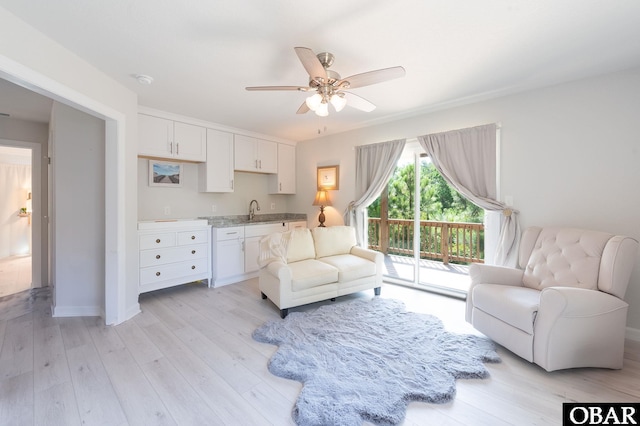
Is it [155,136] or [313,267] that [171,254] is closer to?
[155,136]

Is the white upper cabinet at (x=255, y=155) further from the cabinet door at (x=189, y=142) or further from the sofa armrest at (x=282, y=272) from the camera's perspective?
the sofa armrest at (x=282, y=272)

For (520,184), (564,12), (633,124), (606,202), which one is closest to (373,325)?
(520,184)

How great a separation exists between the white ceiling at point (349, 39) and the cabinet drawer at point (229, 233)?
74.0 inches

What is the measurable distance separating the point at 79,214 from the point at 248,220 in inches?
91.2

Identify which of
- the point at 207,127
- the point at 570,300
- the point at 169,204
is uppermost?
the point at 207,127

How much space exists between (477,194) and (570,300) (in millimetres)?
1574

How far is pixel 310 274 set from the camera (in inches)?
116

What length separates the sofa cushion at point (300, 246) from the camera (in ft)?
11.0

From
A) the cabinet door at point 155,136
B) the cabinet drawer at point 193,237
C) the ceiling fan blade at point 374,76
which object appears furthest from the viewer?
the cabinet drawer at point 193,237

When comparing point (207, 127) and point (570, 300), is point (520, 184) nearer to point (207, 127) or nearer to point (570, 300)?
point (570, 300)

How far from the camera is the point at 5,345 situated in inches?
89.5

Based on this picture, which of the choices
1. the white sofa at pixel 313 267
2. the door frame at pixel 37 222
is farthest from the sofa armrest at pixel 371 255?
the door frame at pixel 37 222

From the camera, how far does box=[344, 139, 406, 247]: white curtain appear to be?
383 cm

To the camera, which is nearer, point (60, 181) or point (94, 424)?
point (94, 424)
